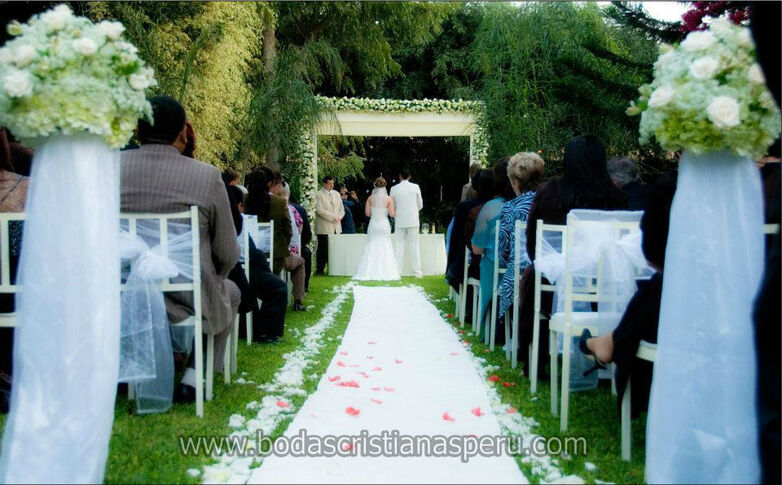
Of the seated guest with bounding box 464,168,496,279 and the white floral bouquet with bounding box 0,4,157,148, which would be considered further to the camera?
the seated guest with bounding box 464,168,496,279

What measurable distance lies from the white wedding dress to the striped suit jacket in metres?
8.79

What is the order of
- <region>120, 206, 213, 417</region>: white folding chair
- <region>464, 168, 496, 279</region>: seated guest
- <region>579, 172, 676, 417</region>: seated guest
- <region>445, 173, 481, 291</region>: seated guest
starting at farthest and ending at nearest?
<region>445, 173, 481, 291</region>: seated guest < <region>464, 168, 496, 279</region>: seated guest < <region>120, 206, 213, 417</region>: white folding chair < <region>579, 172, 676, 417</region>: seated guest

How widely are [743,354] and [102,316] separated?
2.18 meters

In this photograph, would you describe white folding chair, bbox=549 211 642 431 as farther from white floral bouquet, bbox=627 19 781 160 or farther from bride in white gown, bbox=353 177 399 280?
bride in white gown, bbox=353 177 399 280

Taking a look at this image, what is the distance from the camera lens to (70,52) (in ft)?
8.54

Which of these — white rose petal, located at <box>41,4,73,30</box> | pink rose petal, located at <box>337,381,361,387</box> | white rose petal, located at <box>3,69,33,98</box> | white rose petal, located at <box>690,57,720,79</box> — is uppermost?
white rose petal, located at <box>41,4,73,30</box>

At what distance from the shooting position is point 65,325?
8.46 feet

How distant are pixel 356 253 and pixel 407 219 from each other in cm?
109

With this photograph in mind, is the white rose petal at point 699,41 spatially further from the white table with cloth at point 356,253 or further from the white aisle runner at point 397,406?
the white table with cloth at point 356,253

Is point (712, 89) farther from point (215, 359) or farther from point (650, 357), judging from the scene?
point (215, 359)

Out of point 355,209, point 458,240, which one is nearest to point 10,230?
point 458,240

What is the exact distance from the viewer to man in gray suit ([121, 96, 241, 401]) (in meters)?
3.88

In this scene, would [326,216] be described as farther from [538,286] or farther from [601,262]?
[601,262]

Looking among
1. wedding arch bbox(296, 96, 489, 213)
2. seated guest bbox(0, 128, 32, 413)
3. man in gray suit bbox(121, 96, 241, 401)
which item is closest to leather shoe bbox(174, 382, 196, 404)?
man in gray suit bbox(121, 96, 241, 401)
